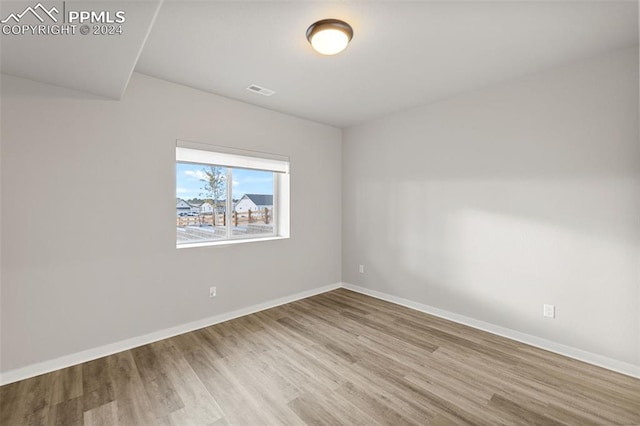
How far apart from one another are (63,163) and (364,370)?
10.1 ft

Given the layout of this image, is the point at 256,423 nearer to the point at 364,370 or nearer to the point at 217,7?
the point at 364,370

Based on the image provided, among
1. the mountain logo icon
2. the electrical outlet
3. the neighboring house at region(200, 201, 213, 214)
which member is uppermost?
the mountain logo icon

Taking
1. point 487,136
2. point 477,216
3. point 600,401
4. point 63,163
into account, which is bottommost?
point 600,401

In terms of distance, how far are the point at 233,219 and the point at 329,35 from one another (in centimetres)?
248

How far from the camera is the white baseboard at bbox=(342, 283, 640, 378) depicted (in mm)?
2330

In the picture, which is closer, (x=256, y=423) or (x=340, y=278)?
(x=256, y=423)

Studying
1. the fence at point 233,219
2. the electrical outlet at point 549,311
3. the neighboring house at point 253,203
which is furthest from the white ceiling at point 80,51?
the electrical outlet at point 549,311

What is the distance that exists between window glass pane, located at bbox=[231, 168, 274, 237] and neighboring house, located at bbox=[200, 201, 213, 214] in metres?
0.29

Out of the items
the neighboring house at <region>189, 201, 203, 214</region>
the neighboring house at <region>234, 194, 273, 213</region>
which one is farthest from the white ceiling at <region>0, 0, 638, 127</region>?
the neighboring house at <region>234, 194, 273, 213</region>

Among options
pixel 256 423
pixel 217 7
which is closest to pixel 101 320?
pixel 256 423

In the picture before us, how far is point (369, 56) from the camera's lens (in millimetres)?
2428

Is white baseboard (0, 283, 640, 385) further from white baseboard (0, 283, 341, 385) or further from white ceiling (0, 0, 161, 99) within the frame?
white ceiling (0, 0, 161, 99)

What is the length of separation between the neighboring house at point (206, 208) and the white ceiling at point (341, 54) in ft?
4.35

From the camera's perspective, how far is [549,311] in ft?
8.79
